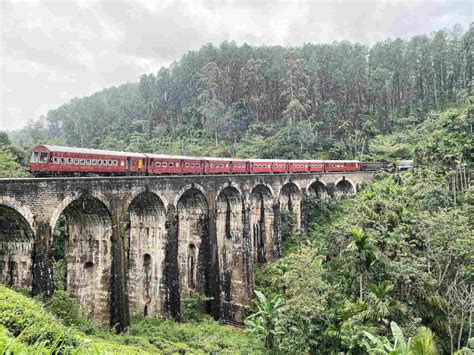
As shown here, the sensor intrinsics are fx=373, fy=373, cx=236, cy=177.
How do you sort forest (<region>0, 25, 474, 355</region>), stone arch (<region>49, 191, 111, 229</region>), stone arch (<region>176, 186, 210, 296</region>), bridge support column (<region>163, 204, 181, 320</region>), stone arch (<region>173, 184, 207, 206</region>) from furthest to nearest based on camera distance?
stone arch (<region>176, 186, 210, 296</region>)
stone arch (<region>173, 184, 207, 206</region>)
bridge support column (<region>163, 204, 181, 320</region>)
forest (<region>0, 25, 474, 355</region>)
stone arch (<region>49, 191, 111, 229</region>)

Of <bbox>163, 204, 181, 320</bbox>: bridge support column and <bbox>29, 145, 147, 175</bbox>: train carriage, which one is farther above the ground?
<bbox>29, 145, 147, 175</bbox>: train carriage

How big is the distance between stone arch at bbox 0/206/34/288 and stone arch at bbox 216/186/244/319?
15539 millimetres

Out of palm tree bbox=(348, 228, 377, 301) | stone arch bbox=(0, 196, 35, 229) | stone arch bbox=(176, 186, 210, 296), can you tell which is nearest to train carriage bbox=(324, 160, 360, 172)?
stone arch bbox=(176, 186, 210, 296)

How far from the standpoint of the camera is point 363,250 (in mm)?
17766

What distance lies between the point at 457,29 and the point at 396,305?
238 ft

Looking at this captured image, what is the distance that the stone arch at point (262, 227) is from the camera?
108 feet

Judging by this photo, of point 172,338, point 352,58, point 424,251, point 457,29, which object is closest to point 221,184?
point 172,338

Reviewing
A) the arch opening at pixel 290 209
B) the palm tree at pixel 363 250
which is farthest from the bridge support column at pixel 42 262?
the arch opening at pixel 290 209

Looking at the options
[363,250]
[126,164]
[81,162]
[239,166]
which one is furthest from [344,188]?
[81,162]

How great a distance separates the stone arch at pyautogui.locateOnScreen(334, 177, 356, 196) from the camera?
139 feet

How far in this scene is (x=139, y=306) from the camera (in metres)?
21.5

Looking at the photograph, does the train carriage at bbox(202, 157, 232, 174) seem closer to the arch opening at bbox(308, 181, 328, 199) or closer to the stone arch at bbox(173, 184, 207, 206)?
the stone arch at bbox(173, 184, 207, 206)

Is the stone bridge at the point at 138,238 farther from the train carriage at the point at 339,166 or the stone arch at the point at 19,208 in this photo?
the train carriage at the point at 339,166

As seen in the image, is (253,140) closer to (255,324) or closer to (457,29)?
(255,324)
